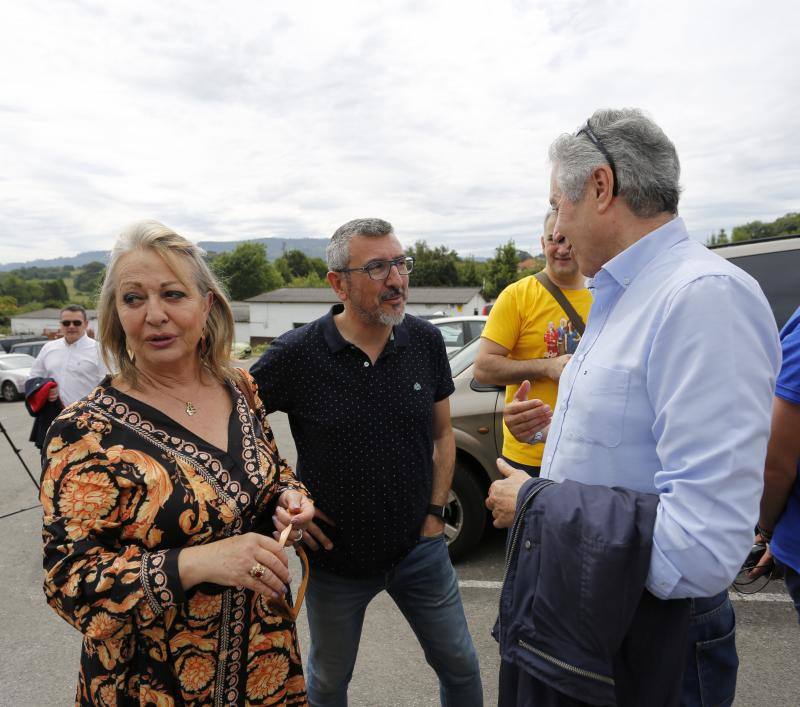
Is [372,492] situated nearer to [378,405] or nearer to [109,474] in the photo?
[378,405]

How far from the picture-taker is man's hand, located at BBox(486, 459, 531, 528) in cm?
136

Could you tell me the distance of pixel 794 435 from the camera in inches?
63.1

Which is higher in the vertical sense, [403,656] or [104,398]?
[104,398]

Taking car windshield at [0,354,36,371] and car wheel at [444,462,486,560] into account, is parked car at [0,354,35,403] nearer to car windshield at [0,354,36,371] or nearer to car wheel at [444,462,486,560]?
car windshield at [0,354,36,371]

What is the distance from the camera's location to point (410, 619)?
2266mm

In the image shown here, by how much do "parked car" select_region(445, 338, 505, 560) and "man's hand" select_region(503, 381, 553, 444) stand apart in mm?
1892

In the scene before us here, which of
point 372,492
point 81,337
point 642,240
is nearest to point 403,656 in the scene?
point 372,492

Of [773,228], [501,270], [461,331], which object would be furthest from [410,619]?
[773,228]

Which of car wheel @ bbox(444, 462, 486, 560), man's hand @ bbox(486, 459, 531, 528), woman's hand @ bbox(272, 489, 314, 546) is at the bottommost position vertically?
car wheel @ bbox(444, 462, 486, 560)

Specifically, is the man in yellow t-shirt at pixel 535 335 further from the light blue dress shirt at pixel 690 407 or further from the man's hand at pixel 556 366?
the light blue dress shirt at pixel 690 407

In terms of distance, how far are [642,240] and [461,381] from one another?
9.31 ft

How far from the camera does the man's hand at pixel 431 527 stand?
2236 millimetres

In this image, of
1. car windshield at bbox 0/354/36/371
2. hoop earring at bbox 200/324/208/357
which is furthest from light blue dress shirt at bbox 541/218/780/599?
car windshield at bbox 0/354/36/371

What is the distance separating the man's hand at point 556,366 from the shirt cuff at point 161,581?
6.25 feet
